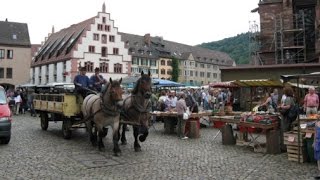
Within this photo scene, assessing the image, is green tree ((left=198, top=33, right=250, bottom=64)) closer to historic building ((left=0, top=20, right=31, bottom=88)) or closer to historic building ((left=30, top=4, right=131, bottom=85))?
historic building ((left=30, top=4, right=131, bottom=85))

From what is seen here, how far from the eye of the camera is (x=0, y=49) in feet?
179

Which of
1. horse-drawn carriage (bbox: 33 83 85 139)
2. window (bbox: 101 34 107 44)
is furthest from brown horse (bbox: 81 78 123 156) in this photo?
window (bbox: 101 34 107 44)

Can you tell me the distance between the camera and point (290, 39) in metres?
34.4

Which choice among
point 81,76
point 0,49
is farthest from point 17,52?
point 81,76

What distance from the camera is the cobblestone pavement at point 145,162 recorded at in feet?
27.9

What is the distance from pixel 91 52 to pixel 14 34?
40.6ft

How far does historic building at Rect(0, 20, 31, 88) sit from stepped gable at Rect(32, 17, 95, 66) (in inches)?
308

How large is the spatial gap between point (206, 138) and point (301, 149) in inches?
198

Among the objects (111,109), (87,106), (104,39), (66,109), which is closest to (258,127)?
(111,109)

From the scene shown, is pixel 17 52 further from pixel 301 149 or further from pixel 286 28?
pixel 301 149

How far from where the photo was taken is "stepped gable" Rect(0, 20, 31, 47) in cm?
5466

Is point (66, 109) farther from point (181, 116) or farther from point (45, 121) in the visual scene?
point (181, 116)

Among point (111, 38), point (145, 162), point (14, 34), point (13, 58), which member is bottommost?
point (145, 162)

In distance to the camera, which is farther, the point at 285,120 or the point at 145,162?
the point at 285,120
